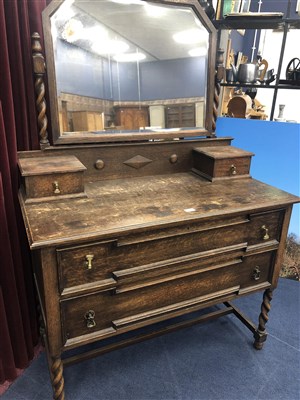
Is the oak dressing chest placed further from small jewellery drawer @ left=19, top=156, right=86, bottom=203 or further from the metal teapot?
the metal teapot

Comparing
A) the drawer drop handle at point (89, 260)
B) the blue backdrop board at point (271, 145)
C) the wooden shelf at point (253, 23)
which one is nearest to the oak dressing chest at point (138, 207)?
the drawer drop handle at point (89, 260)

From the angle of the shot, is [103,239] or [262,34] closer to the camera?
[103,239]

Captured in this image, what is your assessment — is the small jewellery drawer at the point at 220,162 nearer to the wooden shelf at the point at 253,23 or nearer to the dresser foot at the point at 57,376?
the wooden shelf at the point at 253,23

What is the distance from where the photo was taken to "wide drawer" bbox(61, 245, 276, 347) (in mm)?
1308

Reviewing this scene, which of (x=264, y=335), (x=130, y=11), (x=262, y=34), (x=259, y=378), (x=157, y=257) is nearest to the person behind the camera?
(x=157, y=257)

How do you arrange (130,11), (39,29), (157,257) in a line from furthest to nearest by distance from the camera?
(130,11), (39,29), (157,257)

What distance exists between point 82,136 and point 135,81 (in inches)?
16.0

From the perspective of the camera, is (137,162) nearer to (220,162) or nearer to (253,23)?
(220,162)

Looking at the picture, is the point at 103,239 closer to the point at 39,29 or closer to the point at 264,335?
the point at 39,29

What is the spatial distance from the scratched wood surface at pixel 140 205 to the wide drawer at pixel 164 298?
28 cm

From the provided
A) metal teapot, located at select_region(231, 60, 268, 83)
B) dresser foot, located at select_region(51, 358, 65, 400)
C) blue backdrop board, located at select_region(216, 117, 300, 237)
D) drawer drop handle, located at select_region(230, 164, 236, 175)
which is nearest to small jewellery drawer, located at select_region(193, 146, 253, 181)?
drawer drop handle, located at select_region(230, 164, 236, 175)

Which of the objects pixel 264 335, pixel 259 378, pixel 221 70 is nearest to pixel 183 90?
pixel 221 70

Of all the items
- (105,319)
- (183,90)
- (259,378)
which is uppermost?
(183,90)

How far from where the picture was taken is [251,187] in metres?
1.70
